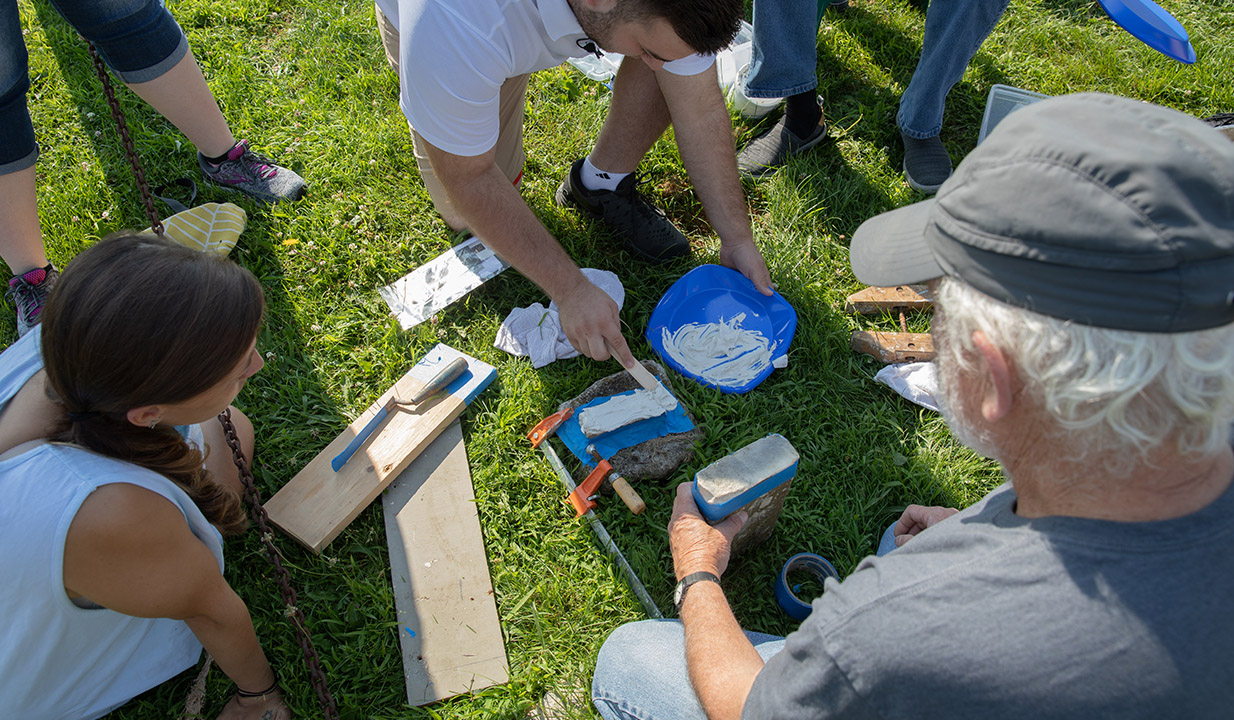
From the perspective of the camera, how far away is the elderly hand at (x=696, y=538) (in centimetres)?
189

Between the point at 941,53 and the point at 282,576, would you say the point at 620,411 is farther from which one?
the point at 941,53

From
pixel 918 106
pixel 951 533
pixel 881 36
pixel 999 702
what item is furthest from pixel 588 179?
pixel 999 702

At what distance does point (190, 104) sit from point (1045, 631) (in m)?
3.62

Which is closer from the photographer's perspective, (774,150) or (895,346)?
(895,346)

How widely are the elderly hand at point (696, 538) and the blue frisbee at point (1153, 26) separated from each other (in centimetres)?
347

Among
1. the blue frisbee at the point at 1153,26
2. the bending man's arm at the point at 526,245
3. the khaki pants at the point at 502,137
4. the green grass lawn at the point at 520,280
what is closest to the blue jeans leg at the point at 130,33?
the green grass lawn at the point at 520,280

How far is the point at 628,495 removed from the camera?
95.3 inches

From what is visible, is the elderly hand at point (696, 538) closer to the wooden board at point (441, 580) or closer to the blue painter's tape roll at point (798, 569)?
the blue painter's tape roll at point (798, 569)

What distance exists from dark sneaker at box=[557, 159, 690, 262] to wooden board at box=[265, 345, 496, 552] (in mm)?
912

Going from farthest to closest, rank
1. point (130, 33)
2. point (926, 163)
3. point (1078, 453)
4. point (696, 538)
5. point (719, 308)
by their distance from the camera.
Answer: point (926, 163) < point (719, 308) < point (130, 33) < point (696, 538) < point (1078, 453)

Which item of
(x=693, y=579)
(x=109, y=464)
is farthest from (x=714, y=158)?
(x=109, y=464)

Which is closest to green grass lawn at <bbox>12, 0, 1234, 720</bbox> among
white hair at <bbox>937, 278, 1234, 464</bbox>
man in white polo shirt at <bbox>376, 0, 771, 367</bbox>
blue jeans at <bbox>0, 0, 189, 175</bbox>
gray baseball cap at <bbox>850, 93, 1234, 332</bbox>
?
man in white polo shirt at <bbox>376, 0, 771, 367</bbox>

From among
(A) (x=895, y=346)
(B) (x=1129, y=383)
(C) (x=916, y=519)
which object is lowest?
(A) (x=895, y=346)

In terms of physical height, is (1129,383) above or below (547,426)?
above
